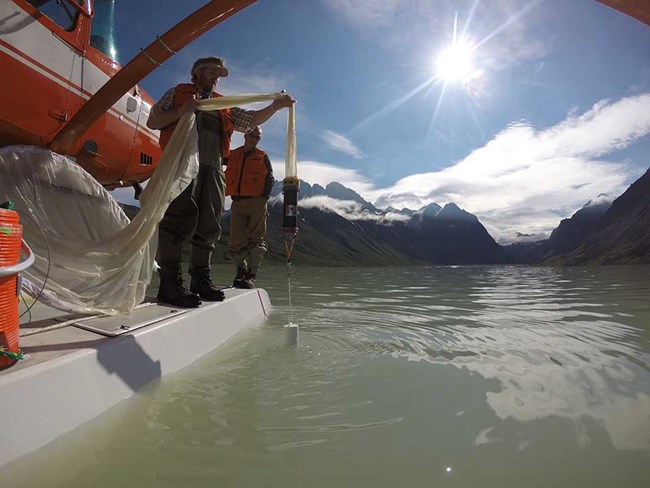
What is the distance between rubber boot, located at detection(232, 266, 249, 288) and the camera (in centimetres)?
733

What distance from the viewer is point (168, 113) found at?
14.7 feet

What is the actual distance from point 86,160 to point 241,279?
3226 mm

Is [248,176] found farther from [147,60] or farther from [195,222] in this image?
[195,222]

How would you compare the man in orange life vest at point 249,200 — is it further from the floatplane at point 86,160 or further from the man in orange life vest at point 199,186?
the man in orange life vest at point 199,186

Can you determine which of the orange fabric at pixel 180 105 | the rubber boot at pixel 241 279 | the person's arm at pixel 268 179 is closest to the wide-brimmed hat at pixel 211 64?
the orange fabric at pixel 180 105

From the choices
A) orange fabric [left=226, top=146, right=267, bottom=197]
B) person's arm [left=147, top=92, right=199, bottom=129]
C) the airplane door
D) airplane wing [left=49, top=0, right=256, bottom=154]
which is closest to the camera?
person's arm [left=147, top=92, right=199, bottom=129]

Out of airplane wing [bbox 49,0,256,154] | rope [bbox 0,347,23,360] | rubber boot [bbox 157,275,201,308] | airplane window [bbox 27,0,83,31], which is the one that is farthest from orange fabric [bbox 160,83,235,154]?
rope [bbox 0,347,23,360]

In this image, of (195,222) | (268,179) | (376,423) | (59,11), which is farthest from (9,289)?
(268,179)

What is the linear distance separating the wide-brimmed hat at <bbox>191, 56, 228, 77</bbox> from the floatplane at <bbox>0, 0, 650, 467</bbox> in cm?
51

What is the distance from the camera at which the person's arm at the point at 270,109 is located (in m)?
5.15

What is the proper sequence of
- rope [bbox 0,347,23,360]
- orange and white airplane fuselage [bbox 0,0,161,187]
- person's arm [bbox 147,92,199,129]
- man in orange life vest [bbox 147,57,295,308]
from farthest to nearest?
orange and white airplane fuselage [bbox 0,0,161,187], man in orange life vest [bbox 147,57,295,308], person's arm [bbox 147,92,199,129], rope [bbox 0,347,23,360]

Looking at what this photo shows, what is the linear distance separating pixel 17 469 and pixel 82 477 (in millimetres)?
296

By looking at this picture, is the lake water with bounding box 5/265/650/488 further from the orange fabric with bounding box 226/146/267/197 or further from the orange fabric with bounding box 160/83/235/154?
the orange fabric with bounding box 226/146/267/197

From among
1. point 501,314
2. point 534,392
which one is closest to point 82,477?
point 534,392
